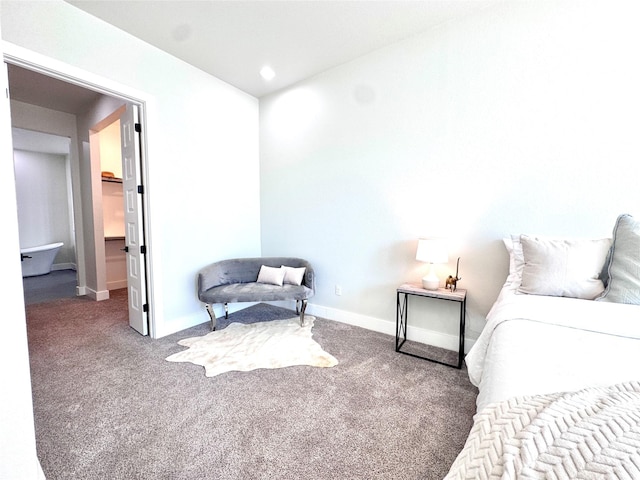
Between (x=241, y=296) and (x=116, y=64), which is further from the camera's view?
(x=241, y=296)

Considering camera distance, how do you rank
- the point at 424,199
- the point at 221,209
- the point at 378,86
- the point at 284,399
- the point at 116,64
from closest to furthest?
the point at 284,399
the point at 116,64
the point at 424,199
the point at 378,86
the point at 221,209

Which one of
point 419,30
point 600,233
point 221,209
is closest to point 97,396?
point 221,209

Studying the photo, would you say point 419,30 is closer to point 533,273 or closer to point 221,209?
point 533,273

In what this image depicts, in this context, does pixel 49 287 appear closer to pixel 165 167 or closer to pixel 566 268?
pixel 165 167

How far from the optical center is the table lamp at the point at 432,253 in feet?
7.85

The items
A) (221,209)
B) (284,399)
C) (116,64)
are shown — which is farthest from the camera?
(221,209)

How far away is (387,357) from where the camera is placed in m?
2.51

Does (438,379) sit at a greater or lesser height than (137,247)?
lesser

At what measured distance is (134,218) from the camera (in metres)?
2.95

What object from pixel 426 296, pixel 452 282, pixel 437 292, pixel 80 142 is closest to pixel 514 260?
pixel 452 282

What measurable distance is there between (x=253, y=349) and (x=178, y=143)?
2336 millimetres

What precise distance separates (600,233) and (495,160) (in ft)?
2.97

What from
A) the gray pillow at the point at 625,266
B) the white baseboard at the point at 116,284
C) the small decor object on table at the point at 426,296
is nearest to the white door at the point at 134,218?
the white baseboard at the point at 116,284

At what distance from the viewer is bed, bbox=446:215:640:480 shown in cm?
59
